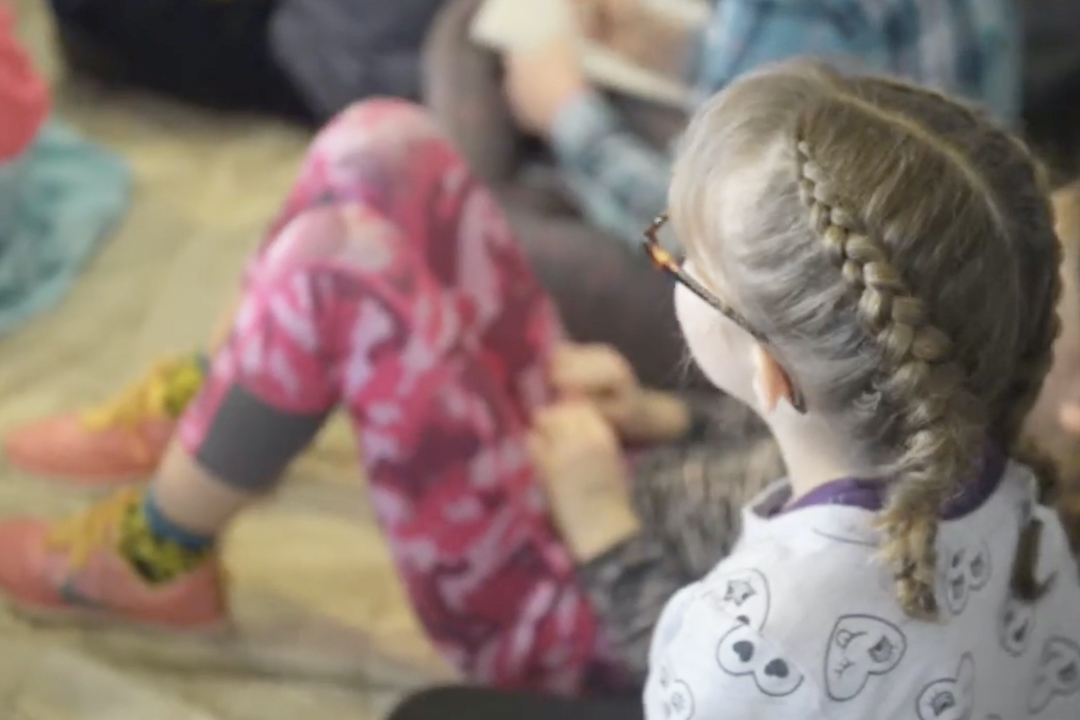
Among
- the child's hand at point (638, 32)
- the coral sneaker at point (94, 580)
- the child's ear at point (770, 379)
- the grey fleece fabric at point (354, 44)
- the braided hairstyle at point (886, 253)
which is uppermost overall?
the braided hairstyle at point (886, 253)

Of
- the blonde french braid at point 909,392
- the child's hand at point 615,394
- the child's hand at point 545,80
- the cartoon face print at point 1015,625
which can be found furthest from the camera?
the child's hand at point 545,80

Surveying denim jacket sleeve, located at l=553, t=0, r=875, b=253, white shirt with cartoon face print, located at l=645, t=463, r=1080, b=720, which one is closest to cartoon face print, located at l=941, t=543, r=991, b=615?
white shirt with cartoon face print, located at l=645, t=463, r=1080, b=720

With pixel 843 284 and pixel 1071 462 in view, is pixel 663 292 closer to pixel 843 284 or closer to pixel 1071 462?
pixel 1071 462

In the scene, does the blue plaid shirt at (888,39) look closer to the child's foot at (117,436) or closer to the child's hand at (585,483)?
the child's hand at (585,483)

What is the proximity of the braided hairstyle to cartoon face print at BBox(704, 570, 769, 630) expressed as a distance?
0.06 metres

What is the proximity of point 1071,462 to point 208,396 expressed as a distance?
2.01 feet

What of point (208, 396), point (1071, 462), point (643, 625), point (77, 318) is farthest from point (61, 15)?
point (1071, 462)

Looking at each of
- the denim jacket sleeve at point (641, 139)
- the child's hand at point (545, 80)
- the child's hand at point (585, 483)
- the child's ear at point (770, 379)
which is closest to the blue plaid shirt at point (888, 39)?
the denim jacket sleeve at point (641, 139)

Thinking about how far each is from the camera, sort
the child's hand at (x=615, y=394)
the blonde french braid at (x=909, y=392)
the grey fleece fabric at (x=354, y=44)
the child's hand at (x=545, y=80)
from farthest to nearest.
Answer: the grey fleece fabric at (x=354, y=44)
the child's hand at (x=545, y=80)
the child's hand at (x=615, y=394)
the blonde french braid at (x=909, y=392)

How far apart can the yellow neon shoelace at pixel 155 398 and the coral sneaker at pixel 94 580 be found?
0.12 meters

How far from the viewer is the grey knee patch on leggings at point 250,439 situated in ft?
3.53

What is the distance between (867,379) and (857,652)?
0.42 feet

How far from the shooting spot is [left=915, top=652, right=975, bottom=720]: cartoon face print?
679mm

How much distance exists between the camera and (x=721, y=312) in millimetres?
665
